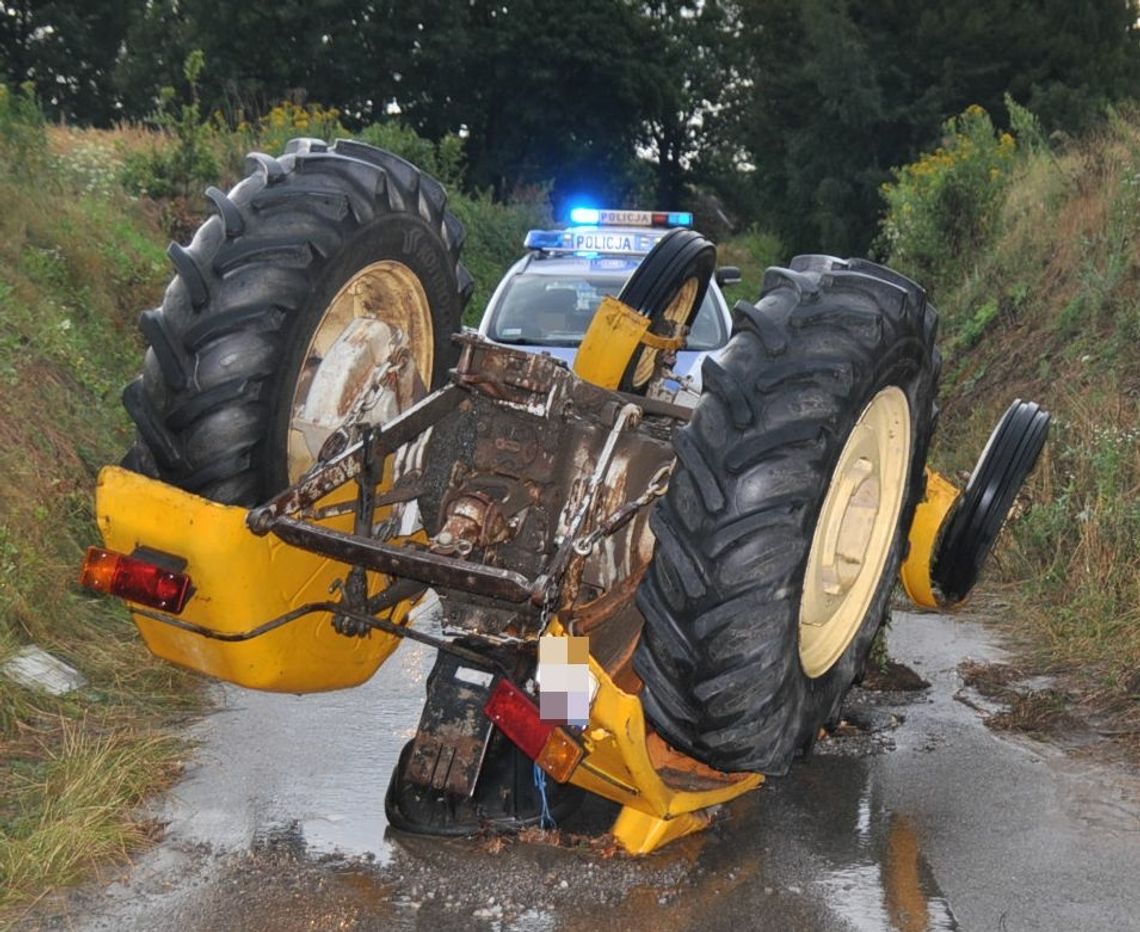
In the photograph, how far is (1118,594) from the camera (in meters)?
6.07

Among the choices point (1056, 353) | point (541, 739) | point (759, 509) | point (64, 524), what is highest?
point (1056, 353)

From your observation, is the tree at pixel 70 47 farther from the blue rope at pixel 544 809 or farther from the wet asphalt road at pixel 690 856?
the blue rope at pixel 544 809

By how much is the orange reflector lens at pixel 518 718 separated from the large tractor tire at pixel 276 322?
98 centimetres

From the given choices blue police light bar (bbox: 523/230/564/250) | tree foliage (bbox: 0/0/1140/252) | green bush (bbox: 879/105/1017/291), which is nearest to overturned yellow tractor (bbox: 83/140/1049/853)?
blue police light bar (bbox: 523/230/564/250)

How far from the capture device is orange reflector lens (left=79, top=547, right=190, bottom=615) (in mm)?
3564

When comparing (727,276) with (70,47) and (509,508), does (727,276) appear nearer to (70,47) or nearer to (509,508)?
(509,508)

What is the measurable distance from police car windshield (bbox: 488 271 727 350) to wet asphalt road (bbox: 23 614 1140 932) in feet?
15.7

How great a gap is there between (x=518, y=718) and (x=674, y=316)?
8.45 feet

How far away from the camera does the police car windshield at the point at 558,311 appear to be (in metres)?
9.48

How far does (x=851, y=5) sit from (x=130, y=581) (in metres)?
32.5

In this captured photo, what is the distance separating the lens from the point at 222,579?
12.0ft

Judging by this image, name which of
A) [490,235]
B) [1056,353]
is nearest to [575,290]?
[1056,353]

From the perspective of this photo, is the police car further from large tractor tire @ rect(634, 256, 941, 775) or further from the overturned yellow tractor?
large tractor tire @ rect(634, 256, 941, 775)

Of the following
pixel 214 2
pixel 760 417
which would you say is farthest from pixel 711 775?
pixel 214 2
